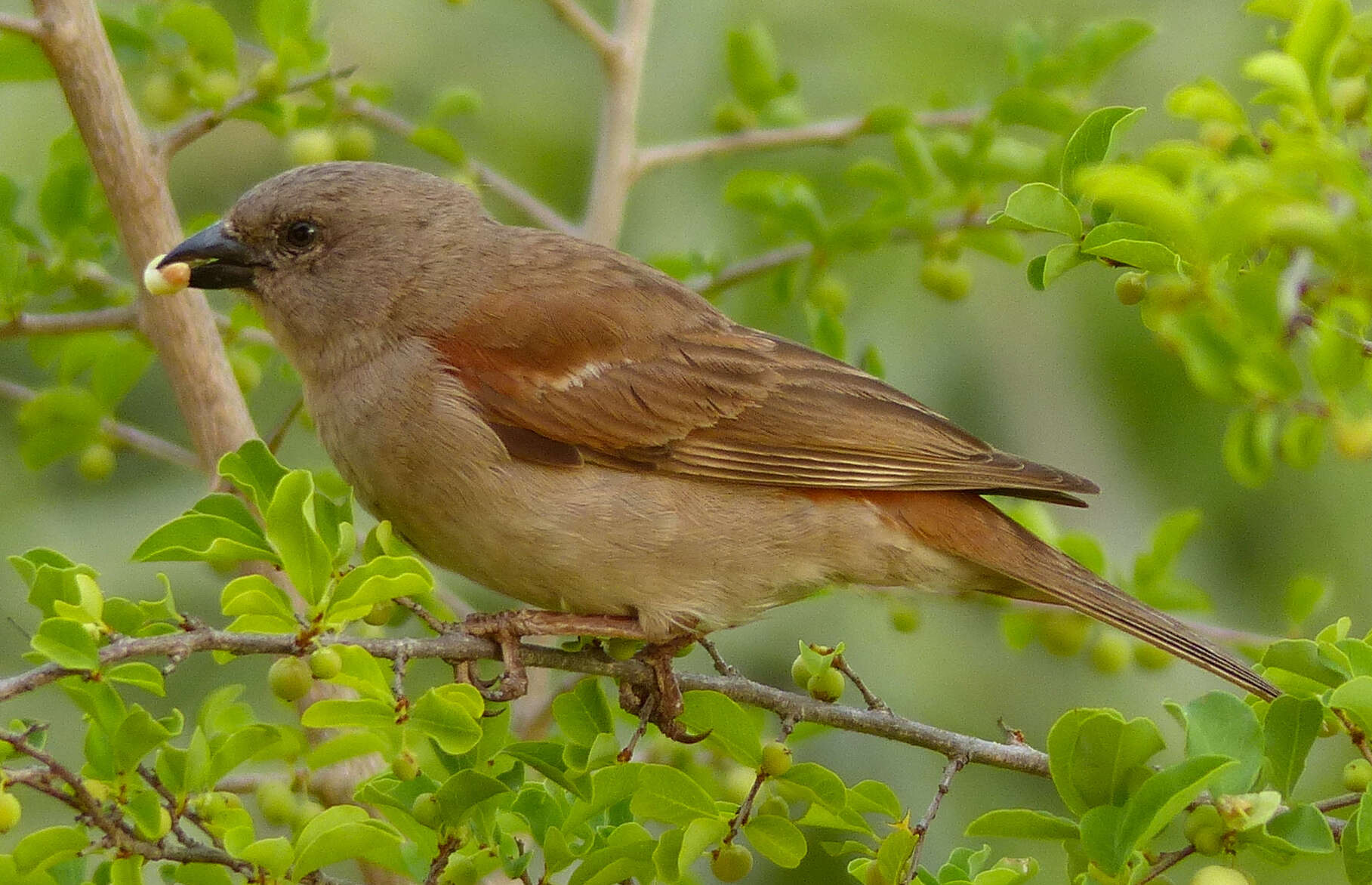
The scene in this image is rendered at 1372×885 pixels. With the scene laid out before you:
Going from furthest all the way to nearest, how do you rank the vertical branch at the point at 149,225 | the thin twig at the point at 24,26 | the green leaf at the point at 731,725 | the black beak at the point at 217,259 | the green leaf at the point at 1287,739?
the black beak at the point at 217,259 < the vertical branch at the point at 149,225 < the thin twig at the point at 24,26 < the green leaf at the point at 731,725 < the green leaf at the point at 1287,739

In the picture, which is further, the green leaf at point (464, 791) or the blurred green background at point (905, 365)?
the blurred green background at point (905, 365)

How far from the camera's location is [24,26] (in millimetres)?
3344

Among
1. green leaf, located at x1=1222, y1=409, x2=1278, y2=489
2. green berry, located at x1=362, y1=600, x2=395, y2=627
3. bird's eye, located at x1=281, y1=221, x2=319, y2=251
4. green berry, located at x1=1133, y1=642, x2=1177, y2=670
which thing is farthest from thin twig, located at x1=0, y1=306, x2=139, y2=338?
green berry, located at x1=1133, y1=642, x2=1177, y2=670

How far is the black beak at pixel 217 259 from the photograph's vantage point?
3678 millimetres

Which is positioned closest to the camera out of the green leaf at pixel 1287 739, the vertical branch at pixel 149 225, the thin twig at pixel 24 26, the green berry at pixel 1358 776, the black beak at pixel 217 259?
the green leaf at pixel 1287 739

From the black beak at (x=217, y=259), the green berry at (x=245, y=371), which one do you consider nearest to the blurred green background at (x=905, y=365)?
the green berry at (x=245, y=371)

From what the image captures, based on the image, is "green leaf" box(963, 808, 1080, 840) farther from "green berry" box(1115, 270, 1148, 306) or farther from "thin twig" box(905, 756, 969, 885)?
"green berry" box(1115, 270, 1148, 306)

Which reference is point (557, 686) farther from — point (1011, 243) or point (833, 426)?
point (1011, 243)

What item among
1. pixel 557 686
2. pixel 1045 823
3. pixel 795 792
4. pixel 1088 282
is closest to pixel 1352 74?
pixel 1045 823

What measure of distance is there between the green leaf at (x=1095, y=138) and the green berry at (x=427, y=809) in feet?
4.99

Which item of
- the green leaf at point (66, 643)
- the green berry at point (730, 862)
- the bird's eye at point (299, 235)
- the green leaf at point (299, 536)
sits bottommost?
Result: the green berry at point (730, 862)

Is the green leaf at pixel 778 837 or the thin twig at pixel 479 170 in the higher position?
the thin twig at pixel 479 170

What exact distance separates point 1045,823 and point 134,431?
263 cm

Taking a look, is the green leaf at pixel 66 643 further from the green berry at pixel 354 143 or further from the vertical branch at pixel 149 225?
the green berry at pixel 354 143
